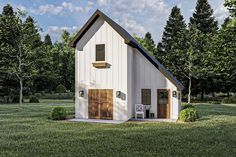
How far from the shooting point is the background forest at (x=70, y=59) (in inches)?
948

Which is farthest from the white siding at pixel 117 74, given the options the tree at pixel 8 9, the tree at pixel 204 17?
the tree at pixel 204 17

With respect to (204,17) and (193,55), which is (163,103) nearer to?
(193,55)

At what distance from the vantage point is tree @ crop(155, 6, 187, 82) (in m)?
37.4

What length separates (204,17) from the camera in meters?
42.9

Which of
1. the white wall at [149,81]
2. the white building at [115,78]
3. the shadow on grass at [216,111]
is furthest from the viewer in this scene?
the shadow on grass at [216,111]

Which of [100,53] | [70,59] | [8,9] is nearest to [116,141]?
[100,53]

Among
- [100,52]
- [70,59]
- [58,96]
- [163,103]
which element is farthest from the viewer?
[70,59]

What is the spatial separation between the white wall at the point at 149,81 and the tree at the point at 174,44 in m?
20.2

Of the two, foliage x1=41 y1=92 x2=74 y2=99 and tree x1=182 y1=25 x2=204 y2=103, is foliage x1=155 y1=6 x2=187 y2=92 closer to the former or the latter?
tree x1=182 y1=25 x2=204 y2=103

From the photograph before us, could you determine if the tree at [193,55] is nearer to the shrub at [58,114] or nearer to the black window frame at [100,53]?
the black window frame at [100,53]

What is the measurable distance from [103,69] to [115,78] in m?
1.05

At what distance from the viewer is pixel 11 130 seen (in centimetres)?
1223

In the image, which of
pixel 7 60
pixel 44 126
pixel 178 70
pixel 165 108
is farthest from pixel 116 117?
pixel 178 70

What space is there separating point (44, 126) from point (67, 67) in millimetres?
35476
